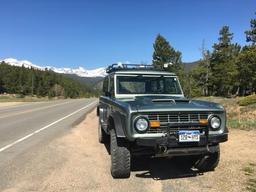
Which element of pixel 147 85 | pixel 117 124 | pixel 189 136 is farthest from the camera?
pixel 147 85

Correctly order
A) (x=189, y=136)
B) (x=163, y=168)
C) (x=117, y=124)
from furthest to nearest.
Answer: (x=163, y=168)
(x=117, y=124)
(x=189, y=136)

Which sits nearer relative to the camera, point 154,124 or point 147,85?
point 154,124

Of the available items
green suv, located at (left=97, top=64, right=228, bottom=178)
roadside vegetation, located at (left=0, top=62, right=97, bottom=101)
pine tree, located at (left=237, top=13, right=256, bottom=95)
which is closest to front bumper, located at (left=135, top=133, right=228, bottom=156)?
green suv, located at (left=97, top=64, right=228, bottom=178)

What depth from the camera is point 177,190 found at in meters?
6.45

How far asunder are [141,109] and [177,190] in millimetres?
1485

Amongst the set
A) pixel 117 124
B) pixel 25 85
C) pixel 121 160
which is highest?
pixel 25 85

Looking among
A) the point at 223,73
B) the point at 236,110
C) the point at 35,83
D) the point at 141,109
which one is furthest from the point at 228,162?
the point at 35,83

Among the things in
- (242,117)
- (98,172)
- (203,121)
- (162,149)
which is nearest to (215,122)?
(203,121)

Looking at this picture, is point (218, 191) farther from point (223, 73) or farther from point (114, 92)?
point (223, 73)

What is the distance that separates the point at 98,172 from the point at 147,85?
8.46ft

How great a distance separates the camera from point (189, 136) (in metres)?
6.89

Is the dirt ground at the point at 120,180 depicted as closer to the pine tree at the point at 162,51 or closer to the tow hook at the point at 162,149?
the tow hook at the point at 162,149

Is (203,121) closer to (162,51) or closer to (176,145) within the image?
(176,145)

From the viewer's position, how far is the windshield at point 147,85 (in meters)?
9.20
